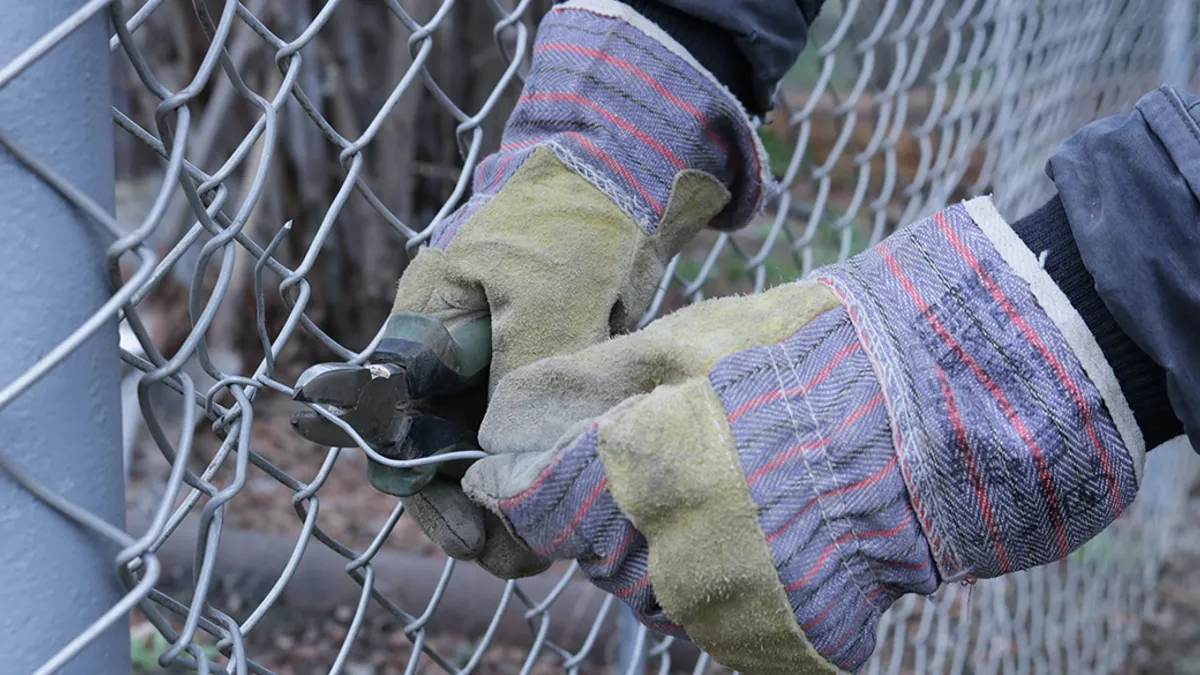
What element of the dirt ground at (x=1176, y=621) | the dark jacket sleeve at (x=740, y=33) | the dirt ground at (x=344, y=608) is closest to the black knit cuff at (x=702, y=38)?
the dark jacket sleeve at (x=740, y=33)

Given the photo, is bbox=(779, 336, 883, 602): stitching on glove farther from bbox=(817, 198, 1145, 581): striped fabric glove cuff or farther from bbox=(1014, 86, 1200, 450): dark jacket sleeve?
bbox=(1014, 86, 1200, 450): dark jacket sleeve

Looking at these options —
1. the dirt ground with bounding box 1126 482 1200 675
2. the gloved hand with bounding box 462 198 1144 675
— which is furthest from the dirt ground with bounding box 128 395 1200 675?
the gloved hand with bounding box 462 198 1144 675

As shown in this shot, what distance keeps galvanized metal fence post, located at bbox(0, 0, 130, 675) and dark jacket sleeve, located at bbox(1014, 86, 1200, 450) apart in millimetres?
781

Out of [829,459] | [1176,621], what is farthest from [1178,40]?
[829,459]

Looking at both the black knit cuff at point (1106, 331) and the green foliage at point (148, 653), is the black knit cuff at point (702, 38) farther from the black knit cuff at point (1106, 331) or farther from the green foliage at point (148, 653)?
the green foliage at point (148, 653)

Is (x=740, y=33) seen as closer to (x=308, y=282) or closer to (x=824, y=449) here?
(x=824, y=449)

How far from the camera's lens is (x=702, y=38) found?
132 cm

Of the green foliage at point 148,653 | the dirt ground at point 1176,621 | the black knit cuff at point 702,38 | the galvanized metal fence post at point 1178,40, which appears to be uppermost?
the black knit cuff at point 702,38

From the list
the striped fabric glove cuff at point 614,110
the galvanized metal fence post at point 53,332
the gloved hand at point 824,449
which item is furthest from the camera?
the striped fabric glove cuff at point 614,110

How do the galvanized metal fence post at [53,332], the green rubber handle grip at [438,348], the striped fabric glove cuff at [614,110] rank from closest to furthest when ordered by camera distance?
the galvanized metal fence post at [53,332] → the green rubber handle grip at [438,348] → the striped fabric glove cuff at [614,110]

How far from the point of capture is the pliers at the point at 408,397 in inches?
36.6

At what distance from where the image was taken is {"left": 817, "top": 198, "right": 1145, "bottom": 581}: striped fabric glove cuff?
3.16 feet

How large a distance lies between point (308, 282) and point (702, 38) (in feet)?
4.22

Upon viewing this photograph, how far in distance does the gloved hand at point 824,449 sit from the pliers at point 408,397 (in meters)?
0.06
